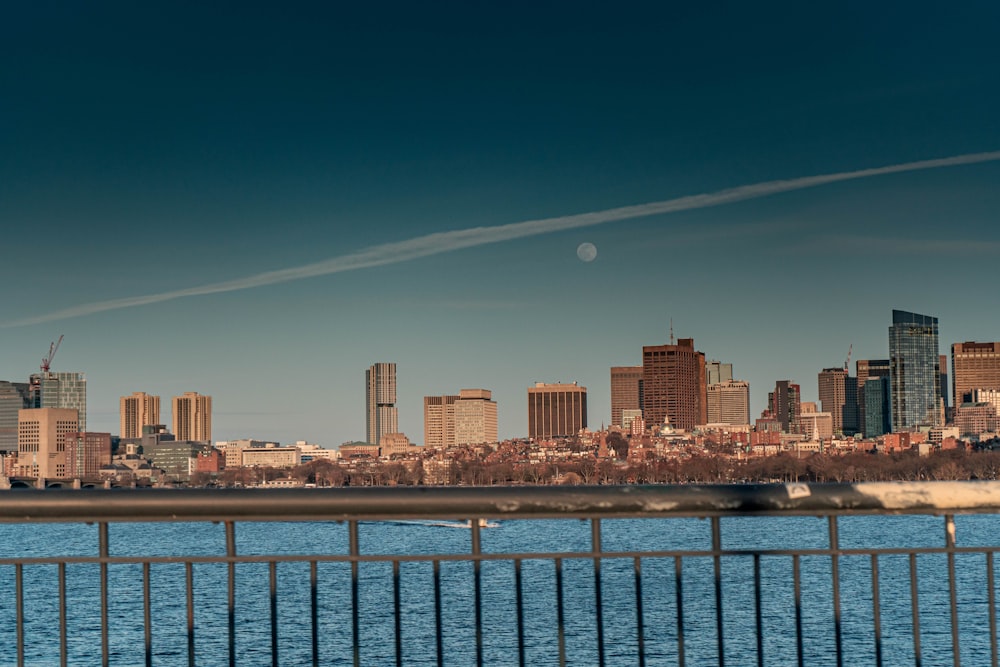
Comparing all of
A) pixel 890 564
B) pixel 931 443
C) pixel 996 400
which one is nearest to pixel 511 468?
pixel 890 564

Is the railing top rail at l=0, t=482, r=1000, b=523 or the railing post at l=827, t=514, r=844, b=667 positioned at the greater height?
the railing top rail at l=0, t=482, r=1000, b=523

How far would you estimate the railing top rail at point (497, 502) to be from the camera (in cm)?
331

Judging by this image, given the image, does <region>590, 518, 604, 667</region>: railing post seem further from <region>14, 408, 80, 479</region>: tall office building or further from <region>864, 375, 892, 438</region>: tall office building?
<region>864, 375, 892, 438</region>: tall office building

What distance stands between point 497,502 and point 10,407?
7937 inches

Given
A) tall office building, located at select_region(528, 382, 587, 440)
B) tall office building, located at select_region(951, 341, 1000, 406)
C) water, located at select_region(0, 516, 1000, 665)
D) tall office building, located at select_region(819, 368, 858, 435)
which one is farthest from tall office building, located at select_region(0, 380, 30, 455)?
tall office building, located at select_region(951, 341, 1000, 406)

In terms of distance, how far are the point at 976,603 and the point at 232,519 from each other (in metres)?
45.1

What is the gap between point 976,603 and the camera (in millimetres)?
42344

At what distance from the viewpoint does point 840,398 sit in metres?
194

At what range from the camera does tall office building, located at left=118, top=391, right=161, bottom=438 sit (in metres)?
185

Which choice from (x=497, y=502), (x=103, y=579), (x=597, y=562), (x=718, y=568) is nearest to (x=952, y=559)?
(x=718, y=568)

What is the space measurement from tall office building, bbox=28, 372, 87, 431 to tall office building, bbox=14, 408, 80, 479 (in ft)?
17.3

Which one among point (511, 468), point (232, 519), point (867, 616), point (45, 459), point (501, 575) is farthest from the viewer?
point (45, 459)

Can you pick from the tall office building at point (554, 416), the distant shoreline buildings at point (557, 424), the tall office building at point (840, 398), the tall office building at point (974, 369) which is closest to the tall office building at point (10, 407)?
the distant shoreline buildings at point (557, 424)

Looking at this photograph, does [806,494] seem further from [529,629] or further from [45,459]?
[45,459]
